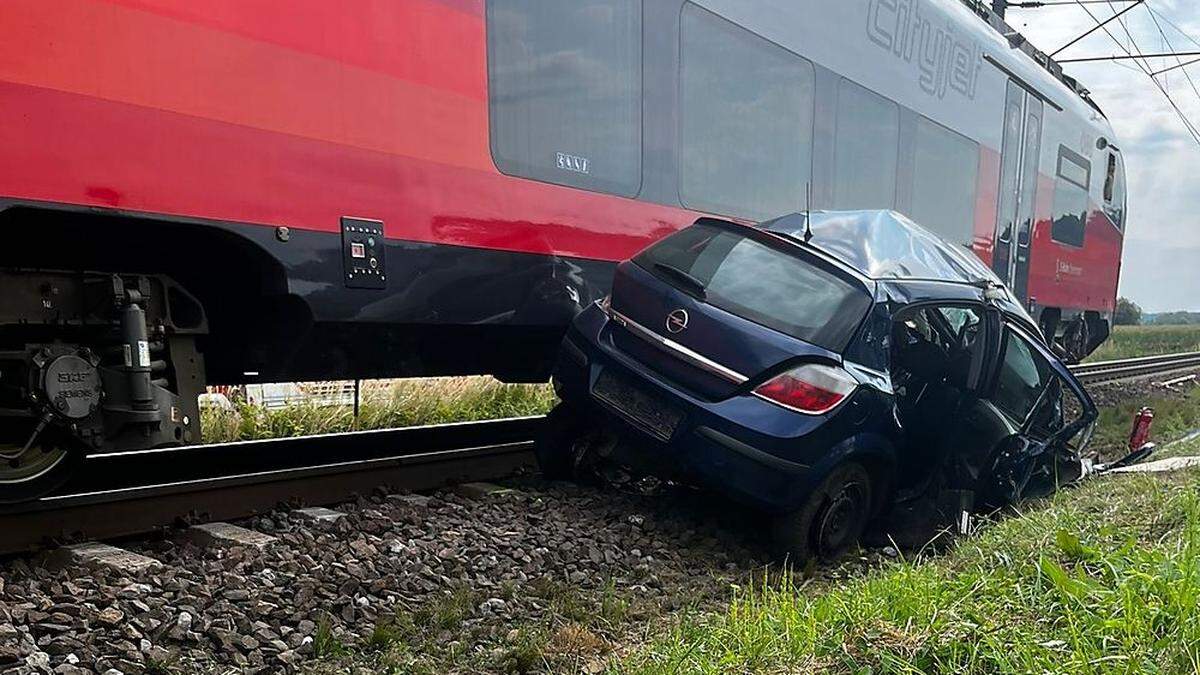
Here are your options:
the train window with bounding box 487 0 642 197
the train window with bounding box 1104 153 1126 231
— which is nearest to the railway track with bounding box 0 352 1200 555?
the train window with bounding box 487 0 642 197

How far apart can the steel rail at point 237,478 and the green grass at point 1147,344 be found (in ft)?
73.5

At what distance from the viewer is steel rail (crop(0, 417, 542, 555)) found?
3.87m

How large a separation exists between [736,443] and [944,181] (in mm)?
7083

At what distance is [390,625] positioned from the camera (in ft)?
9.86

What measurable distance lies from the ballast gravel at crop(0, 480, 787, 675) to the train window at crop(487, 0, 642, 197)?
202 cm

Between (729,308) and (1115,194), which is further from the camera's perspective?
(1115,194)

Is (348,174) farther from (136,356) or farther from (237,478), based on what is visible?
(237,478)

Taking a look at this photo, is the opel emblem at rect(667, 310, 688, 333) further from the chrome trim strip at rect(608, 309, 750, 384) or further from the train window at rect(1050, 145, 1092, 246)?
the train window at rect(1050, 145, 1092, 246)

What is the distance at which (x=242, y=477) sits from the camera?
4.54 metres

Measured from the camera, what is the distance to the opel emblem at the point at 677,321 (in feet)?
14.2

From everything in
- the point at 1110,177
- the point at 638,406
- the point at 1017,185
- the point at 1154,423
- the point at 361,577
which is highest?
the point at 1110,177

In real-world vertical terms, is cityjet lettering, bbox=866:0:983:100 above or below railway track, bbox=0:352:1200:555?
above

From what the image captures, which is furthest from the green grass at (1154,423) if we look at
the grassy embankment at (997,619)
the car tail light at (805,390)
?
the grassy embankment at (997,619)

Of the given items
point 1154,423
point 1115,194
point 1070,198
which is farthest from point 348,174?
point 1115,194
